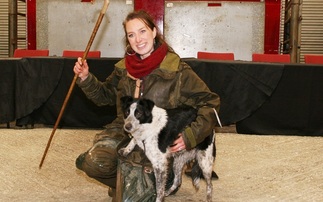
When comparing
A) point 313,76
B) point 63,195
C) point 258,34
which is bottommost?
point 63,195

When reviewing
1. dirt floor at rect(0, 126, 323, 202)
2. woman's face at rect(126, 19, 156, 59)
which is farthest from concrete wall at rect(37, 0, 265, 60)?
woman's face at rect(126, 19, 156, 59)

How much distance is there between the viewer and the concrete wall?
336 inches

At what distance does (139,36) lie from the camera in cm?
310

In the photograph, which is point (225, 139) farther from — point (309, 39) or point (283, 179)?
point (309, 39)

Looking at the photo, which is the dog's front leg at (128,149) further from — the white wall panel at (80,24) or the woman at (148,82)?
the white wall panel at (80,24)

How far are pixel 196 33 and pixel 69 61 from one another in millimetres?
3023

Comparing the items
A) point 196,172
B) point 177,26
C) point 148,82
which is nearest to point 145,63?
point 148,82

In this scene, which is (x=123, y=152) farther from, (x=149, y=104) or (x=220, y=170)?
(x=220, y=170)

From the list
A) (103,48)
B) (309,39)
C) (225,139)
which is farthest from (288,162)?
(309,39)

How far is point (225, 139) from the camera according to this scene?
6066 millimetres

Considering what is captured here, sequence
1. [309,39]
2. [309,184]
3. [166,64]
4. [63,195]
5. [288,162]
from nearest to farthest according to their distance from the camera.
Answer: [166,64] < [63,195] < [309,184] < [288,162] < [309,39]

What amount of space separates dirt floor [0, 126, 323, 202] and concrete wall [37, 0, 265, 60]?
2.74m

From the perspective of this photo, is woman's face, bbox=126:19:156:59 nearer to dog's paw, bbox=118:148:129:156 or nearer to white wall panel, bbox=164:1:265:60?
dog's paw, bbox=118:148:129:156

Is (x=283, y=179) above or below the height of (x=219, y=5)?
below
